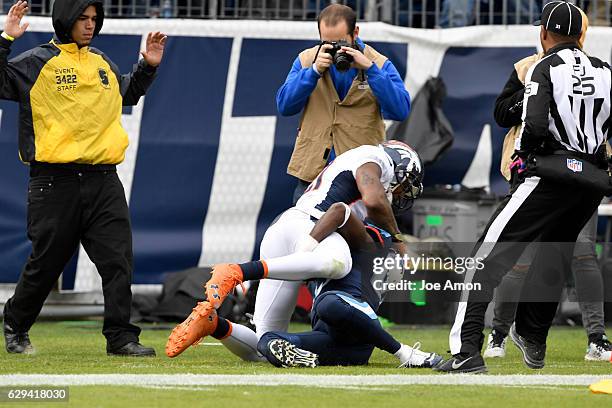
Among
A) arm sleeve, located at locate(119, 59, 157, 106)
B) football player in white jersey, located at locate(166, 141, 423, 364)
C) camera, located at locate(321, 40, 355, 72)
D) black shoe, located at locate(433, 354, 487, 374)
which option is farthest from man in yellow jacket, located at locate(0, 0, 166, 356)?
black shoe, located at locate(433, 354, 487, 374)

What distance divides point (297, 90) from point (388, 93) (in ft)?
1.90

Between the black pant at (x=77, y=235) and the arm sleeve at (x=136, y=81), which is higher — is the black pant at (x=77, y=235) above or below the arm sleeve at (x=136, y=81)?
below

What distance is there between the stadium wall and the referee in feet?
16.0

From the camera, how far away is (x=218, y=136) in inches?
478

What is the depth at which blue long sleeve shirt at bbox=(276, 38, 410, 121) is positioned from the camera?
8.72 m

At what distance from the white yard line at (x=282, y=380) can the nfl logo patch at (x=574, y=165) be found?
42.6 inches

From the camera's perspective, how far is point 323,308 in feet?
23.9

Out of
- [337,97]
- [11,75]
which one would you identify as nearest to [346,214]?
[337,97]

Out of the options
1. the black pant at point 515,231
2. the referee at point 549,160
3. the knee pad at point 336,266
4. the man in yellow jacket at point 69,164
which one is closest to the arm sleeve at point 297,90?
the man in yellow jacket at point 69,164

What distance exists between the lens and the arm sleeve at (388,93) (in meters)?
8.70

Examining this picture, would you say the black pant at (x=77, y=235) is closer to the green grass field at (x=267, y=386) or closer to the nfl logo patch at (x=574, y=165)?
the green grass field at (x=267, y=386)

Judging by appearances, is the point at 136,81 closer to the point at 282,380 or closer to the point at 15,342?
the point at 15,342

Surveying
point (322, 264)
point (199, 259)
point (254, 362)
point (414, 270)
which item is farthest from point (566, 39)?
point (199, 259)

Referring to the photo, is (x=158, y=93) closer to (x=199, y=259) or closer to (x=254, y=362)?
(x=199, y=259)
